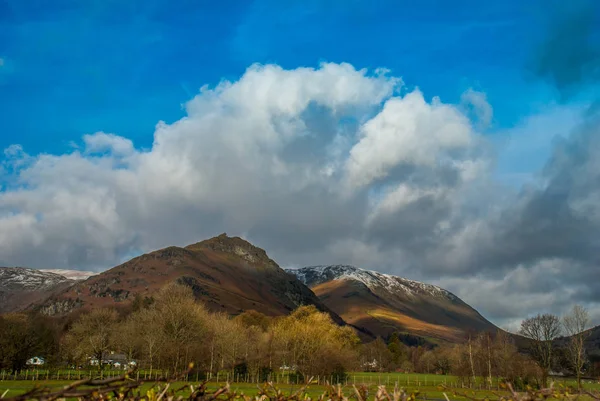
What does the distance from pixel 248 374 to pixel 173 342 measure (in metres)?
20.6

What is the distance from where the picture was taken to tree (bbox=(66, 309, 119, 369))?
10231 cm

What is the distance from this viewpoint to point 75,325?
11688 cm

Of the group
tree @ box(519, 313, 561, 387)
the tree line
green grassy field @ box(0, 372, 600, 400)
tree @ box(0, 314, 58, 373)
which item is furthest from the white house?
tree @ box(519, 313, 561, 387)

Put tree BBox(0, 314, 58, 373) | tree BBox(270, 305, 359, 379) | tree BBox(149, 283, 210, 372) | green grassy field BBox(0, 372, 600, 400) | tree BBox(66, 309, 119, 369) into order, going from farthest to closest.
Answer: tree BBox(66, 309, 119, 369)
tree BBox(270, 305, 359, 379)
tree BBox(0, 314, 58, 373)
tree BBox(149, 283, 210, 372)
green grassy field BBox(0, 372, 600, 400)

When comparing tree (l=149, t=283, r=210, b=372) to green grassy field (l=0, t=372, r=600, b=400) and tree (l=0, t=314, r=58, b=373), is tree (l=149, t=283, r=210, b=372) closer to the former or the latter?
green grassy field (l=0, t=372, r=600, b=400)

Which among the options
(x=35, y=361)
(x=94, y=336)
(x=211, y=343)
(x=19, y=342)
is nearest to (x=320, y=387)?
(x=211, y=343)

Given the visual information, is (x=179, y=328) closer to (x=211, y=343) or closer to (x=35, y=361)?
(x=211, y=343)

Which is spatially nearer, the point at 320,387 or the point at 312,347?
the point at 320,387

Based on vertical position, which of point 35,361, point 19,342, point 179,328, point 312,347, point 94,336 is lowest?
point 35,361

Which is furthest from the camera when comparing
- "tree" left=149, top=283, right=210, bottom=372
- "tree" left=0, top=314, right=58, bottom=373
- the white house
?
the white house

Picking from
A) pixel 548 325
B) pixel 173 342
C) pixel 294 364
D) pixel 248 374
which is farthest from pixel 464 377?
pixel 173 342

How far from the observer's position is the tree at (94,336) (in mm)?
102312

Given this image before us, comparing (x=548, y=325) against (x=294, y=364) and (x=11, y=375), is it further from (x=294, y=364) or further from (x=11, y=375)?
(x=11, y=375)

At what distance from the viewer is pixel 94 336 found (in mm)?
105438
